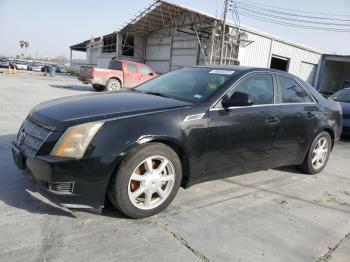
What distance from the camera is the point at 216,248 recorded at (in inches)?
120

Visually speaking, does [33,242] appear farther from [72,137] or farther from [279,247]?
[279,247]

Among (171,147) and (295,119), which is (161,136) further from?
(295,119)

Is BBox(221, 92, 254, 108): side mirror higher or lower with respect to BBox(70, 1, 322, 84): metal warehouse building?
lower

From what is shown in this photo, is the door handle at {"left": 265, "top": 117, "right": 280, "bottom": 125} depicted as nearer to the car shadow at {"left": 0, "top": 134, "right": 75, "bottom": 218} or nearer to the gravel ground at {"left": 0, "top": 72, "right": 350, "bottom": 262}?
the gravel ground at {"left": 0, "top": 72, "right": 350, "bottom": 262}

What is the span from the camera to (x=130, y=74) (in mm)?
18125

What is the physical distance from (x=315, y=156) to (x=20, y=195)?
4.25 m

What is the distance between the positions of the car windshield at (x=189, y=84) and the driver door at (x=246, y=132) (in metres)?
0.22

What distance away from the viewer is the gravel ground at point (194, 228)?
9.39ft

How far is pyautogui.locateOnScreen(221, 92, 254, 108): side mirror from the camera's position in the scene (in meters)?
3.96

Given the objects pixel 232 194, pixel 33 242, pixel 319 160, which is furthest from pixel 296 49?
pixel 33 242

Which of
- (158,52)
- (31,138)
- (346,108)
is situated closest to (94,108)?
(31,138)

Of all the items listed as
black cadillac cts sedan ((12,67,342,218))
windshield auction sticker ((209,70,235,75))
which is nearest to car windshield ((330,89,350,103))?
black cadillac cts sedan ((12,67,342,218))

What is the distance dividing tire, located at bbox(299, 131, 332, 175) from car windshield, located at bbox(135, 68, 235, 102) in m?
1.96

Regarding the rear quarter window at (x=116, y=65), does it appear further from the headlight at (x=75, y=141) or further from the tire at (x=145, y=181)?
the headlight at (x=75, y=141)
